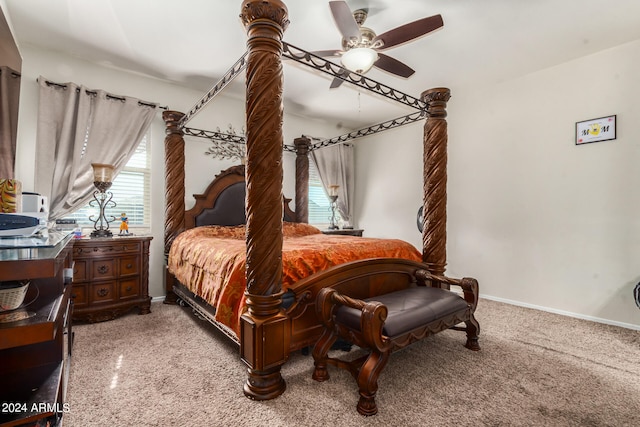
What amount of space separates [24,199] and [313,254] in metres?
1.96

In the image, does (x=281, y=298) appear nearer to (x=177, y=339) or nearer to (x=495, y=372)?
(x=177, y=339)

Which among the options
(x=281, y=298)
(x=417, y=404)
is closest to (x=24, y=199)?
(x=281, y=298)

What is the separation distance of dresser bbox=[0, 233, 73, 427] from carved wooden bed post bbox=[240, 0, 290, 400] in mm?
857

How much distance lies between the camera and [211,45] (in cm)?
300

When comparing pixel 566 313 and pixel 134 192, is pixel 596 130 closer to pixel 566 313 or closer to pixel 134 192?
pixel 566 313

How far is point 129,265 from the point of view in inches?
120

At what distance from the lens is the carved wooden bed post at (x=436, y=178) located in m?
2.71

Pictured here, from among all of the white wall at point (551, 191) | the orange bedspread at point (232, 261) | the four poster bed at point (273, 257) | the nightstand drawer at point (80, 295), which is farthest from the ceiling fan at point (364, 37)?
the nightstand drawer at point (80, 295)

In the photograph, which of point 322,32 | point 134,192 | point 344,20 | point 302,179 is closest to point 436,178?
point 344,20

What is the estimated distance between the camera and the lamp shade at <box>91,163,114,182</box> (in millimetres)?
3047

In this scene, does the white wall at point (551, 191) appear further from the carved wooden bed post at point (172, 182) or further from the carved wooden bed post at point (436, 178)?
the carved wooden bed post at point (172, 182)

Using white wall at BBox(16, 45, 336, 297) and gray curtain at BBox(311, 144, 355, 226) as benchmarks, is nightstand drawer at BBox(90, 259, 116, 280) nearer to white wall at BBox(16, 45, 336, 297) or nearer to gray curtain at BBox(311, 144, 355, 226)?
white wall at BBox(16, 45, 336, 297)

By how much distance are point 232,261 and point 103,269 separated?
1.67 m

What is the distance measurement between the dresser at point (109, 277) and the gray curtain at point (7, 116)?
98 centimetres
